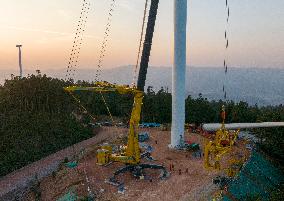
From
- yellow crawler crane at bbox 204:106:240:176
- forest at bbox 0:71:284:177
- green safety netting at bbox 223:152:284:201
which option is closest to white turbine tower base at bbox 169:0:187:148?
yellow crawler crane at bbox 204:106:240:176

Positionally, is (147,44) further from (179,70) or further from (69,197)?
(69,197)

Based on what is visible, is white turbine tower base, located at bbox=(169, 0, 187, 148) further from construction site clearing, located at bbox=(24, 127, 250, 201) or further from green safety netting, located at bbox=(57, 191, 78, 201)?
green safety netting, located at bbox=(57, 191, 78, 201)

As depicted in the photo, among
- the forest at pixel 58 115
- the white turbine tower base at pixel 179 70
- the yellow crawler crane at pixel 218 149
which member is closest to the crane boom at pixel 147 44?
the white turbine tower base at pixel 179 70

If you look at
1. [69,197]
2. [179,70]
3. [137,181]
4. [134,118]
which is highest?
[179,70]

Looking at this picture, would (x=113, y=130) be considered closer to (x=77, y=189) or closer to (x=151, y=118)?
(x=151, y=118)

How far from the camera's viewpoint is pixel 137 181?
2669cm

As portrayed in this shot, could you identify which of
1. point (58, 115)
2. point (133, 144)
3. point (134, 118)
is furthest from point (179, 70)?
point (58, 115)

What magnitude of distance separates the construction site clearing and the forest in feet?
14.2

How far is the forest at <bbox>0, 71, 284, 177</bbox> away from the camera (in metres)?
35.1

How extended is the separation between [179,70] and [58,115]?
16800 mm

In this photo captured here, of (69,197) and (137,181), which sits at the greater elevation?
(137,181)

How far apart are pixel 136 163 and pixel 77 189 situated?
4.95 metres

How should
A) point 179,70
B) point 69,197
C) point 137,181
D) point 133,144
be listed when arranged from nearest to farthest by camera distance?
1. point 69,197
2. point 137,181
3. point 133,144
4. point 179,70

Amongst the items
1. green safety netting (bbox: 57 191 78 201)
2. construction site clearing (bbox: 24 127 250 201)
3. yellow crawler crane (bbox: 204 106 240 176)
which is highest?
yellow crawler crane (bbox: 204 106 240 176)
